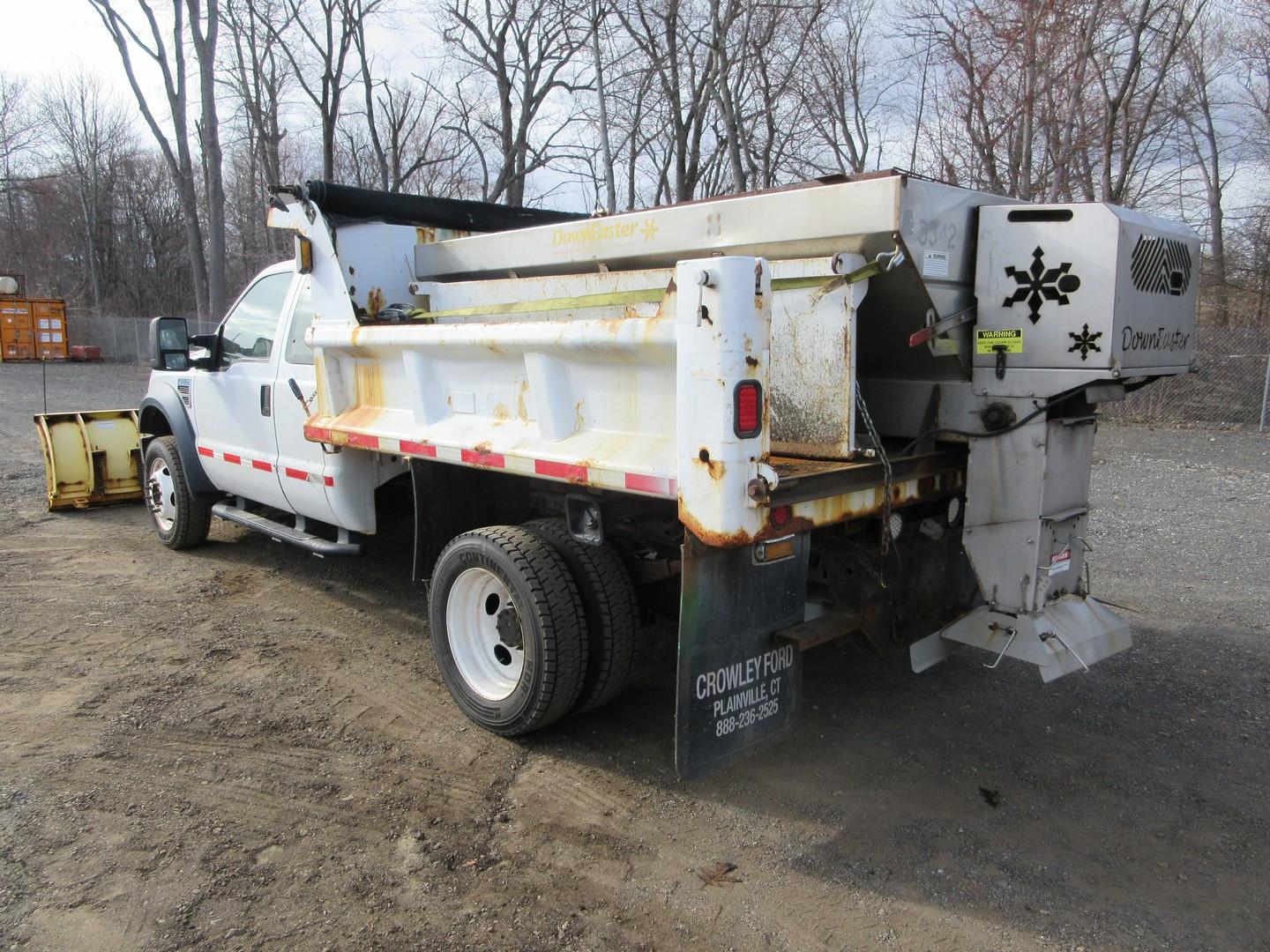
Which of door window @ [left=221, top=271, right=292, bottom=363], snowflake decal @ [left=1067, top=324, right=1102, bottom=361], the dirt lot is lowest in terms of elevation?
the dirt lot

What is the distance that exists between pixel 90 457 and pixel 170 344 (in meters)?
3.02

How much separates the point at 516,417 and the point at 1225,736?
3.43 metres

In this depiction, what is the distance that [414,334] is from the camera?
418cm

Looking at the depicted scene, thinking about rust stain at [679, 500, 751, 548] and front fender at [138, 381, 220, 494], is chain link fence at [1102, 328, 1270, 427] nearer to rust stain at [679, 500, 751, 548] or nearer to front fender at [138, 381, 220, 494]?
front fender at [138, 381, 220, 494]

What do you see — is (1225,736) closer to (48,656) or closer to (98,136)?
(48,656)

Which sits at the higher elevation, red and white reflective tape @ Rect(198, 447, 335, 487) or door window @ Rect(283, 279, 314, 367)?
door window @ Rect(283, 279, 314, 367)

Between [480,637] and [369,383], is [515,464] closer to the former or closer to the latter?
[480,637]

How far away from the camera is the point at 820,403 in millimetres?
3598

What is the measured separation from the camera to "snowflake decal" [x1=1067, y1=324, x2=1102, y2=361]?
359cm

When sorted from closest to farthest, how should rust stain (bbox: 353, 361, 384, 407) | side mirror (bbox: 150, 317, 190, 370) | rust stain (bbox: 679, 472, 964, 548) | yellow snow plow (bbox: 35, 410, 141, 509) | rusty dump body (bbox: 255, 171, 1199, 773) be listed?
1. rust stain (bbox: 679, 472, 964, 548)
2. rusty dump body (bbox: 255, 171, 1199, 773)
3. rust stain (bbox: 353, 361, 384, 407)
4. side mirror (bbox: 150, 317, 190, 370)
5. yellow snow plow (bbox: 35, 410, 141, 509)

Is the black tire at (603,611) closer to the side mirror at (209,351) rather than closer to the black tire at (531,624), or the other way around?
the black tire at (531,624)

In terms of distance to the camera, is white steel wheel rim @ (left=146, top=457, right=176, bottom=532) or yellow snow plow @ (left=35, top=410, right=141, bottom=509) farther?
yellow snow plow @ (left=35, top=410, right=141, bottom=509)

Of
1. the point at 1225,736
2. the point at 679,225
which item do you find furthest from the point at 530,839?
the point at 1225,736

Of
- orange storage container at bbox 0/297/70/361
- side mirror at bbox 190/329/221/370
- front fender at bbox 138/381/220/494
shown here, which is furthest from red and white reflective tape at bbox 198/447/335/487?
orange storage container at bbox 0/297/70/361
